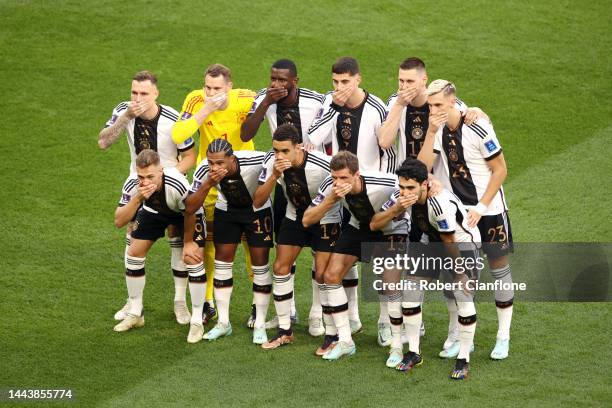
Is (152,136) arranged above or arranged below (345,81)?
below

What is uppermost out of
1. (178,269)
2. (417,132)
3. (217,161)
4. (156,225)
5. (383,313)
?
(417,132)

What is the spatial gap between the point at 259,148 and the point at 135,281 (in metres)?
3.96

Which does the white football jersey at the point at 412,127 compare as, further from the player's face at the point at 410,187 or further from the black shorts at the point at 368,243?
the player's face at the point at 410,187

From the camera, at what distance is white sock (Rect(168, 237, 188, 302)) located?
10.3 meters

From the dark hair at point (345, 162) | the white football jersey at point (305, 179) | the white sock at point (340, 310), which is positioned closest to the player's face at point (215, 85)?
the white football jersey at point (305, 179)

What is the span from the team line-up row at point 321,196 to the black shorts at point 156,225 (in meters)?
0.01

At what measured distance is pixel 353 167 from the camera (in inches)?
355

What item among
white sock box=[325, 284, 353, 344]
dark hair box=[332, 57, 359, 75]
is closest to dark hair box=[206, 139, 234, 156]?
dark hair box=[332, 57, 359, 75]

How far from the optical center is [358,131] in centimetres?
981

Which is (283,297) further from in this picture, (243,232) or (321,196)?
(321,196)

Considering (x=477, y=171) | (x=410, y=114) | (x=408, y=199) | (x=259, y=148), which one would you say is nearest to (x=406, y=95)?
(x=410, y=114)

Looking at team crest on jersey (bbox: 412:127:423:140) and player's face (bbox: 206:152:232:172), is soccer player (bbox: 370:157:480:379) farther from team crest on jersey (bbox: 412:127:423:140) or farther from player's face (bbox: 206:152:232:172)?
player's face (bbox: 206:152:232:172)

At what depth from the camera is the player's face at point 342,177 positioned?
898cm

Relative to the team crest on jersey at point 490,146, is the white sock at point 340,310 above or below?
below
